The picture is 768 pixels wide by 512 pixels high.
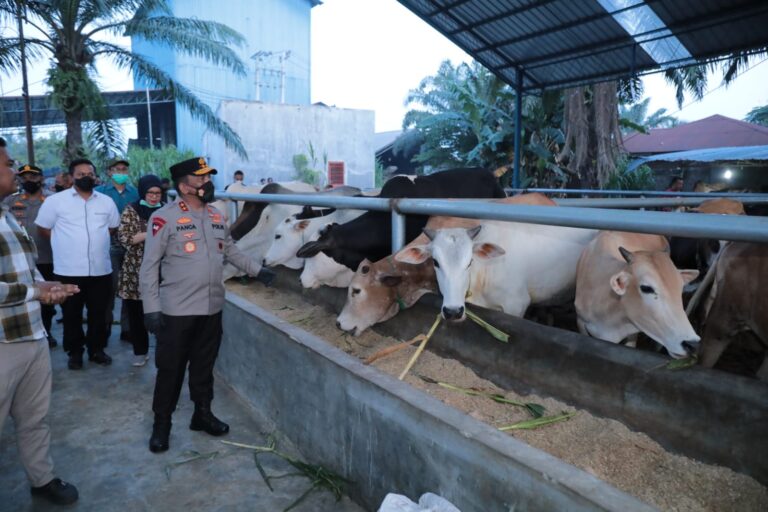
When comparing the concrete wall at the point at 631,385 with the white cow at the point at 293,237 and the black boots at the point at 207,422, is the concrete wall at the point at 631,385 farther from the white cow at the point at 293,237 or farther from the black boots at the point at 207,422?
the white cow at the point at 293,237

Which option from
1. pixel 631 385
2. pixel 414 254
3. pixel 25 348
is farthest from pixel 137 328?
pixel 631 385

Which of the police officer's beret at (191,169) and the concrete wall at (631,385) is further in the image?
the police officer's beret at (191,169)

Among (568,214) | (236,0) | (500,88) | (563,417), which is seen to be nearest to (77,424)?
(563,417)

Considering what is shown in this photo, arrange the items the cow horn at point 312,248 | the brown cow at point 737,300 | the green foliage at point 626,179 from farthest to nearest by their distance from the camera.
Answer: the green foliage at point 626,179, the cow horn at point 312,248, the brown cow at point 737,300

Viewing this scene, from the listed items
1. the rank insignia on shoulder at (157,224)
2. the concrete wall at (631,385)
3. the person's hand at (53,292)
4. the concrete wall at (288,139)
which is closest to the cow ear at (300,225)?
the rank insignia on shoulder at (157,224)

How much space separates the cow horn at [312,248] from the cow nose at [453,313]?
1665mm

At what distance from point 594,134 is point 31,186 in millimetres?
10491

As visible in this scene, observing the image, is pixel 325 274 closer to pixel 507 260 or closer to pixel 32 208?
pixel 507 260

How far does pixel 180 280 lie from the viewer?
11.5 ft

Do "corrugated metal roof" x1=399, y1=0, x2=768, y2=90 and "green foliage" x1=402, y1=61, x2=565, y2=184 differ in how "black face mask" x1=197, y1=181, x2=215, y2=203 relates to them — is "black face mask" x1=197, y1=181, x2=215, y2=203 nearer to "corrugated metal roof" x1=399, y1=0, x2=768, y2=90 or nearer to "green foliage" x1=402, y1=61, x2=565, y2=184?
"corrugated metal roof" x1=399, y1=0, x2=768, y2=90

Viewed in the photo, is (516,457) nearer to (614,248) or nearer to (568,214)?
(568,214)

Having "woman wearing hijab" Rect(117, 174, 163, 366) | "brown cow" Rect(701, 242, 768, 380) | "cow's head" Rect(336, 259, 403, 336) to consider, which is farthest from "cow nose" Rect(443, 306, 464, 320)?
"woman wearing hijab" Rect(117, 174, 163, 366)

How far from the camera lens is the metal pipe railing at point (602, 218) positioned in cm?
187

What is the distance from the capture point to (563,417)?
2598 mm
